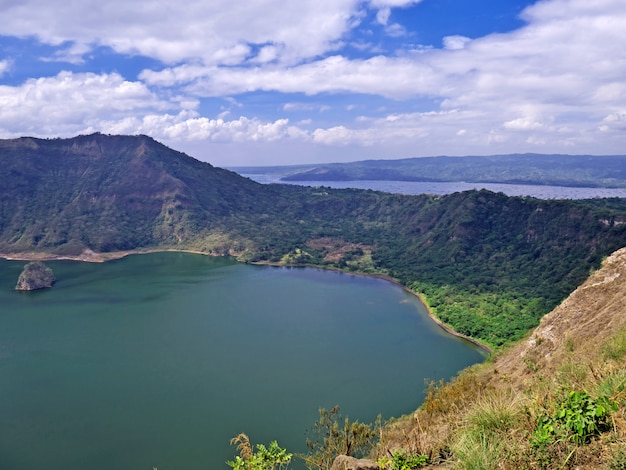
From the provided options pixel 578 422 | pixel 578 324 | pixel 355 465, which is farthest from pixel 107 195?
pixel 578 422

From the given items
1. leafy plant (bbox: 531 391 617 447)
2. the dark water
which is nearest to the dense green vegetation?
the dark water

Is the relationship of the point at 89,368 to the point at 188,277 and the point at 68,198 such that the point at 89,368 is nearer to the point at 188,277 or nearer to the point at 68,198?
the point at 188,277

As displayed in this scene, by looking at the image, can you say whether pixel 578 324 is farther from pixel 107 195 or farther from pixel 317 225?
pixel 107 195

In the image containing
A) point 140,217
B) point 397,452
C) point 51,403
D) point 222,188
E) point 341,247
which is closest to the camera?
point 397,452

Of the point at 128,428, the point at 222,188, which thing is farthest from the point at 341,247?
the point at 128,428

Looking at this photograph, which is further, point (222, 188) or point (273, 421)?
point (222, 188)

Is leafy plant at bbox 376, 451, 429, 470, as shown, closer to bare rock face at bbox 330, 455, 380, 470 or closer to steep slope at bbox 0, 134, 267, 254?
bare rock face at bbox 330, 455, 380, 470

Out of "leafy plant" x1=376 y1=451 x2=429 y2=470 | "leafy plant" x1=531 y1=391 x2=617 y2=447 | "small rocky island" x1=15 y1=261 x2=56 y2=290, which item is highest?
"leafy plant" x1=531 y1=391 x2=617 y2=447
